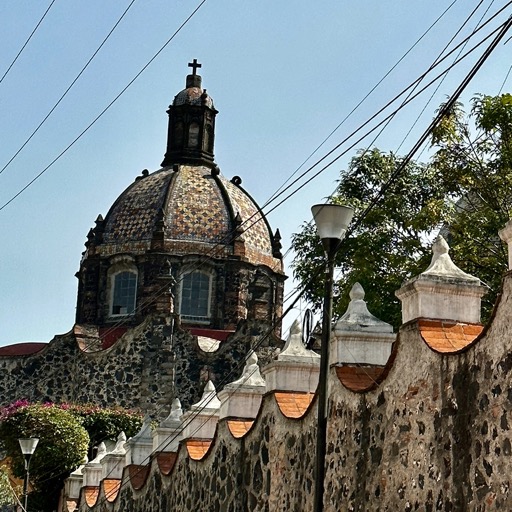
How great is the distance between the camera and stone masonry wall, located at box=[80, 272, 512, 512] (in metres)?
10.2

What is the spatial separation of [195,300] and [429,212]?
32.5 m

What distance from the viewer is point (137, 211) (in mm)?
57250

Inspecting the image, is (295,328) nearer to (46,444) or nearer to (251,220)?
(46,444)

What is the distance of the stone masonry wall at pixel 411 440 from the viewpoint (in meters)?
10.2

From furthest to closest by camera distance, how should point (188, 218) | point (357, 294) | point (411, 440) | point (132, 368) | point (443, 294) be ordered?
point (188, 218) < point (132, 368) < point (357, 294) < point (443, 294) < point (411, 440)

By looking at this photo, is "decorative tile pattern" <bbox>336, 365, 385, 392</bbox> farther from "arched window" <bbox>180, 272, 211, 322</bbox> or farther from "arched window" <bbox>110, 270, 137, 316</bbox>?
"arched window" <bbox>110, 270, 137, 316</bbox>

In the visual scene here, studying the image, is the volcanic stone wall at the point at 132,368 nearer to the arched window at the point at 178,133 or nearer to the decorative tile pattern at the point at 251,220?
the decorative tile pattern at the point at 251,220

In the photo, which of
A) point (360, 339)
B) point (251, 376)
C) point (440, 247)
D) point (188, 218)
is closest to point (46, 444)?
point (188, 218)

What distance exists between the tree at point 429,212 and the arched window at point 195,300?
28210mm

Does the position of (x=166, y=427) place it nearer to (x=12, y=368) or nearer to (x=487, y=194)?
(x=487, y=194)

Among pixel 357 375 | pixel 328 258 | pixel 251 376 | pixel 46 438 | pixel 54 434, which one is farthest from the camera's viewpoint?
pixel 54 434

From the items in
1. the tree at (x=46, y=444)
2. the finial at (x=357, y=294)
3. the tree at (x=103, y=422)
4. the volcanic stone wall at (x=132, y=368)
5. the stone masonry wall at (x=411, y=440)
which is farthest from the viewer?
the volcanic stone wall at (x=132, y=368)

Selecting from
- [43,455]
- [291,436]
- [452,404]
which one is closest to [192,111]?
[43,455]

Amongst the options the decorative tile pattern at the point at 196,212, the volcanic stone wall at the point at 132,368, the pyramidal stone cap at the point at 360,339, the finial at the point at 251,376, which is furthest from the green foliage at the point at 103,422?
the pyramidal stone cap at the point at 360,339
